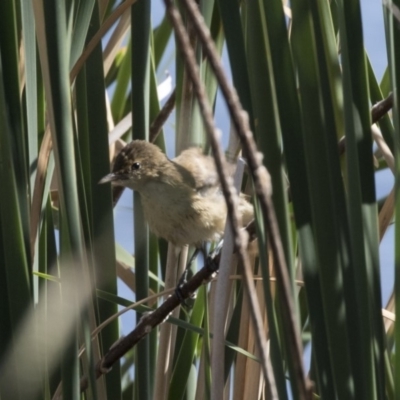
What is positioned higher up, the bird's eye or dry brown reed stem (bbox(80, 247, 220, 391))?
the bird's eye

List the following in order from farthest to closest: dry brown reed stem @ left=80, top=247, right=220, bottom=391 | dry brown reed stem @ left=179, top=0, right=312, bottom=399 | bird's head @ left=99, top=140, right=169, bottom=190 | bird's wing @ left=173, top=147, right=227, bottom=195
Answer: bird's wing @ left=173, top=147, right=227, bottom=195 → bird's head @ left=99, top=140, right=169, bottom=190 → dry brown reed stem @ left=80, top=247, right=220, bottom=391 → dry brown reed stem @ left=179, top=0, right=312, bottom=399

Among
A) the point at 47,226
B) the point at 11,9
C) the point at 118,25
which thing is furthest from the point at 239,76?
the point at 118,25

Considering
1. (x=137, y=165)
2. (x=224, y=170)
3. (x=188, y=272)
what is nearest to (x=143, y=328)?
(x=188, y=272)

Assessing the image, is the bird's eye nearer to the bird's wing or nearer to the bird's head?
the bird's head

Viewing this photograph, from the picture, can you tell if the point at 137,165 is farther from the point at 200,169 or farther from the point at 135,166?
the point at 200,169

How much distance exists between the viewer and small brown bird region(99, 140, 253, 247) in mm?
2047

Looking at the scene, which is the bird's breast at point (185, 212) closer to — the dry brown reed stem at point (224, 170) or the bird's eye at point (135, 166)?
the bird's eye at point (135, 166)

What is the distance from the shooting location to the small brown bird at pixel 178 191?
205 centimetres

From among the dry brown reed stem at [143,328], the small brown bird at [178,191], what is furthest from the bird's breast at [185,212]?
the dry brown reed stem at [143,328]

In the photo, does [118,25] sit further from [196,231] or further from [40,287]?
[40,287]

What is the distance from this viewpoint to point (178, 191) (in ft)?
7.44

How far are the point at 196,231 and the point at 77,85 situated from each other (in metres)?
0.77

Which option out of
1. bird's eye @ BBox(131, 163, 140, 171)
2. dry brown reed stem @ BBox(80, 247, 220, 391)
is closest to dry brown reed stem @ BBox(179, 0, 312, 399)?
dry brown reed stem @ BBox(80, 247, 220, 391)

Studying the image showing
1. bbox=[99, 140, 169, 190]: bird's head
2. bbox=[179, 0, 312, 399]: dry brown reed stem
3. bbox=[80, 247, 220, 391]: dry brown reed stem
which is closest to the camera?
bbox=[179, 0, 312, 399]: dry brown reed stem
